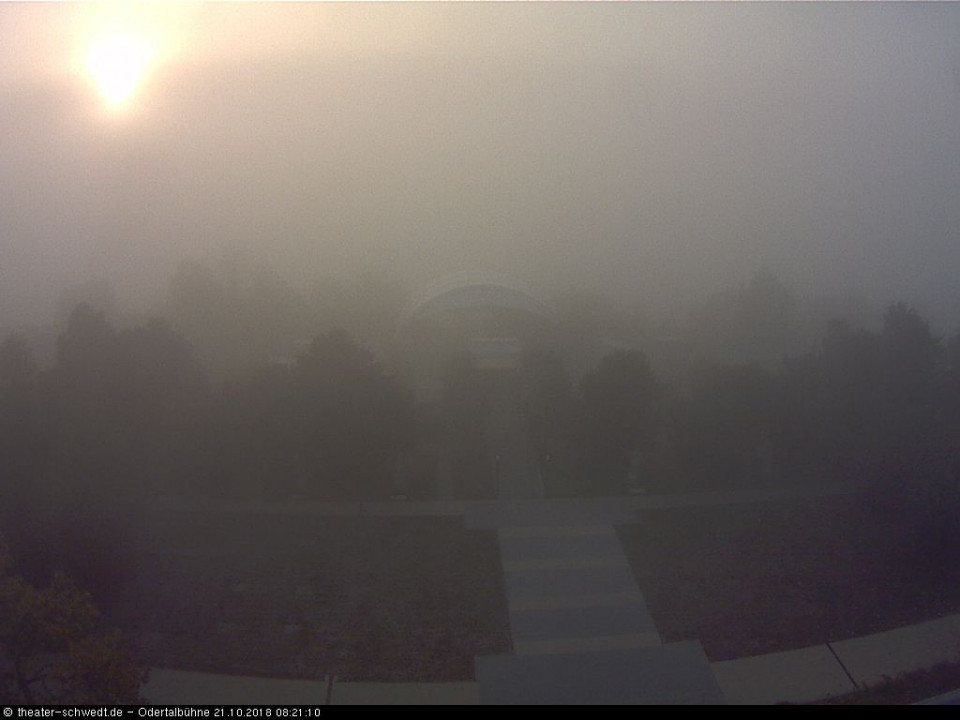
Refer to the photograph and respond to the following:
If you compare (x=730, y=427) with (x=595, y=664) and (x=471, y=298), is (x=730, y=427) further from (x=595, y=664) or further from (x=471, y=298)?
(x=471, y=298)

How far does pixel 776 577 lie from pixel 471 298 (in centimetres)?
1008

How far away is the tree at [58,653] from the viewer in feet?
16.6

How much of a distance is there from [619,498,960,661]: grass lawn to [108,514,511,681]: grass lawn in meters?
1.67

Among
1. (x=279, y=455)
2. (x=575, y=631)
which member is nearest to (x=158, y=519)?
(x=279, y=455)

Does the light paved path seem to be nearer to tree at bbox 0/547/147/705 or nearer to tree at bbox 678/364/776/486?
tree at bbox 678/364/776/486

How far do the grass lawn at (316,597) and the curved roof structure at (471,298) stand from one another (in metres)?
7.80

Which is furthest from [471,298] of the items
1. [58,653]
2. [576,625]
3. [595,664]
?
[58,653]

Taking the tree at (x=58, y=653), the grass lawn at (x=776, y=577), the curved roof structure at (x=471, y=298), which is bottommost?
the grass lawn at (x=776, y=577)

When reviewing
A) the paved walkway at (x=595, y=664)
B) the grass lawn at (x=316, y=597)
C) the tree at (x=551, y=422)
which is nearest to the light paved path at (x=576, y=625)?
the paved walkway at (x=595, y=664)

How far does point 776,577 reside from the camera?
26.5 ft

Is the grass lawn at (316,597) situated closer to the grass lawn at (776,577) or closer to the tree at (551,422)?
the grass lawn at (776,577)

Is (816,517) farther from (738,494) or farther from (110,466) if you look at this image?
(110,466)
